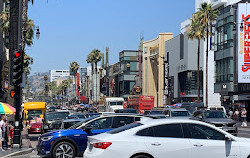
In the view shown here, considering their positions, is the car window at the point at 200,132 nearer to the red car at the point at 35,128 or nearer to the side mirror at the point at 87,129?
the side mirror at the point at 87,129

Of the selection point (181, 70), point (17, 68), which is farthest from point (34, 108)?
point (181, 70)

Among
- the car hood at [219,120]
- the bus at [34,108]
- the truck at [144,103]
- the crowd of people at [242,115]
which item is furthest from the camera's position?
the truck at [144,103]

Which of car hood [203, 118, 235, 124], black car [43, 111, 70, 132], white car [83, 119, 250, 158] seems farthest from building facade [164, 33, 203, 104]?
white car [83, 119, 250, 158]

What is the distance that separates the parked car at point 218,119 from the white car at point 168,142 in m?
14.1

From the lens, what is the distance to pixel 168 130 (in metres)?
11.6

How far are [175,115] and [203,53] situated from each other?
5025 centimetres

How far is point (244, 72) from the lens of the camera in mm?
56375

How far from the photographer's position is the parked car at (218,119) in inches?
1029

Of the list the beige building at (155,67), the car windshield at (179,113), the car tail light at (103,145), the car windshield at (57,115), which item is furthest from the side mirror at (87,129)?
the beige building at (155,67)

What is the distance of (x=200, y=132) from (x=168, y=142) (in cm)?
92

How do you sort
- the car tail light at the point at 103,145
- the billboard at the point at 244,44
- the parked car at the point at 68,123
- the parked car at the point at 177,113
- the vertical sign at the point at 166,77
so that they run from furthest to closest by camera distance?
1. the vertical sign at the point at 166,77
2. the billboard at the point at 244,44
3. the parked car at the point at 177,113
4. the parked car at the point at 68,123
5. the car tail light at the point at 103,145

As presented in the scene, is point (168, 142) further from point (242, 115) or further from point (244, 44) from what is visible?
point (244, 44)

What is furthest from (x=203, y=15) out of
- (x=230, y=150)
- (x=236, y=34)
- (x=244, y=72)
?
(x=230, y=150)

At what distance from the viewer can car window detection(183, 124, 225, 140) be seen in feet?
38.1
